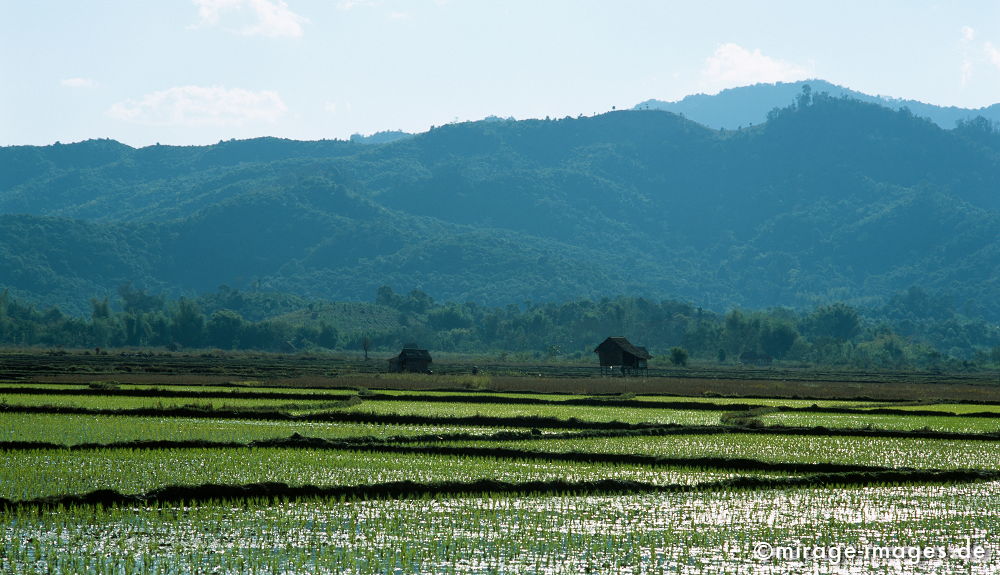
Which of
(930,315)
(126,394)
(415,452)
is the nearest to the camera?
(415,452)

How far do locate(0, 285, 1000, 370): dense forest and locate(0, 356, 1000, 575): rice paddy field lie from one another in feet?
272

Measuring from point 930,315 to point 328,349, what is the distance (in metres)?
111

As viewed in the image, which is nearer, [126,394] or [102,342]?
[126,394]

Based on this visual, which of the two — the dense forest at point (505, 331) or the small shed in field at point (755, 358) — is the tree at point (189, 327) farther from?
the small shed in field at point (755, 358)

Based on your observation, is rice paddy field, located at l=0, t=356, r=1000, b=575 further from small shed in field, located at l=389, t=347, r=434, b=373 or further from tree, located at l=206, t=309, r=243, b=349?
tree, located at l=206, t=309, r=243, b=349

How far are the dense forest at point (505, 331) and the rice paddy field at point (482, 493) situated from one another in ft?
272

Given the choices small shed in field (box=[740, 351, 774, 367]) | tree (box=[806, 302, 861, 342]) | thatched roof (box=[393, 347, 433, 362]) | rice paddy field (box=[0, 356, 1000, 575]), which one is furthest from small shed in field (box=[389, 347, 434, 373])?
tree (box=[806, 302, 861, 342])

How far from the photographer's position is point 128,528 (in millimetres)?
15961

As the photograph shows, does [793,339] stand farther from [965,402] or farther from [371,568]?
[371,568]

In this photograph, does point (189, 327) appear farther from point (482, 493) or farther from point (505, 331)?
point (482, 493)

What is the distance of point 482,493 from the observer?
2008cm

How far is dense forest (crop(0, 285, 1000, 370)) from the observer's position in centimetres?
13488

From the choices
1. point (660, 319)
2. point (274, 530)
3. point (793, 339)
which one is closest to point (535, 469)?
point (274, 530)

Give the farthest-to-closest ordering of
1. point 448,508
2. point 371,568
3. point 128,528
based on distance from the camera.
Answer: point 448,508, point 128,528, point 371,568
